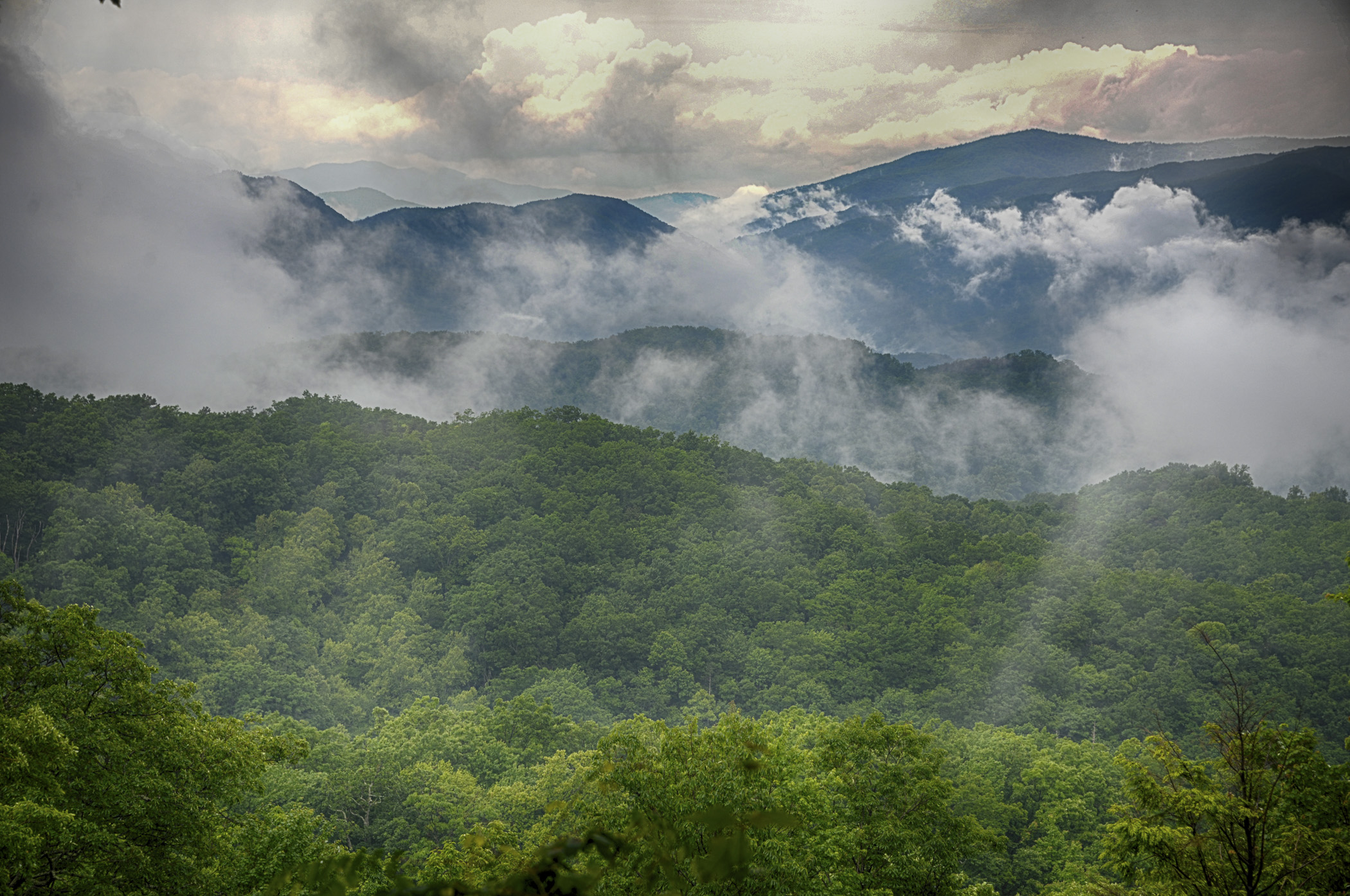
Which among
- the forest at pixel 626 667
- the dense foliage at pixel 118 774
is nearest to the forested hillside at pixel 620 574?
the forest at pixel 626 667

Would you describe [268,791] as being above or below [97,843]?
below

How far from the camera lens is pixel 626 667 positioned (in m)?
58.1

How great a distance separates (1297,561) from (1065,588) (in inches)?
864

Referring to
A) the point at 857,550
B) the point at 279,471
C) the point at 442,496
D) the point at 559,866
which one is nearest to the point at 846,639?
the point at 857,550

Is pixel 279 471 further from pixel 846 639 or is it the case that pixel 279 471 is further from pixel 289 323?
pixel 289 323

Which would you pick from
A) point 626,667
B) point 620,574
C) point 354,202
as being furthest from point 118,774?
point 354,202

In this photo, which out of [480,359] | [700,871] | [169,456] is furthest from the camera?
[480,359]

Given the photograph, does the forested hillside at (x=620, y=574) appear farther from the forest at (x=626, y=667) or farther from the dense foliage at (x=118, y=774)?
the dense foliage at (x=118, y=774)

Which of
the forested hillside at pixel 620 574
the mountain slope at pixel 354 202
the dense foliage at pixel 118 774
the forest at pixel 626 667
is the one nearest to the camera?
the dense foliage at pixel 118 774

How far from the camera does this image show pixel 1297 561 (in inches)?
2562

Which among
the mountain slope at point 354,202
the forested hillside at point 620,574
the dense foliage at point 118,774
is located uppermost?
the mountain slope at point 354,202

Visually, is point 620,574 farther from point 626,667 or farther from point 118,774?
point 118,774

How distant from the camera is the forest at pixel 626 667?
35.2 feet

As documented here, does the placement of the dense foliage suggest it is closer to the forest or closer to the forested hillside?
the forest
